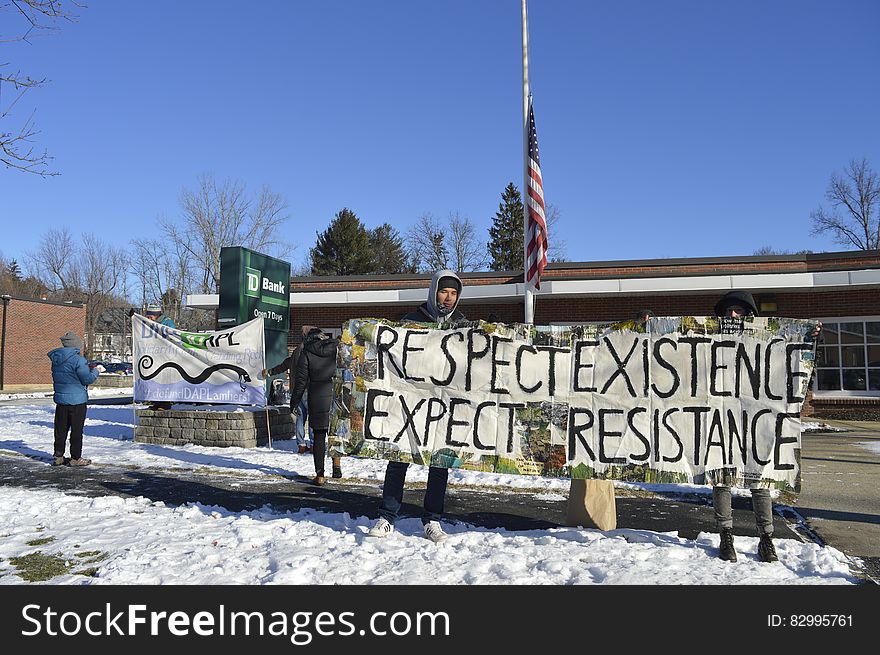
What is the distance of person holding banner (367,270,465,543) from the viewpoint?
485 centimetres

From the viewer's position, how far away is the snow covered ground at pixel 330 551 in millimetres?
3953

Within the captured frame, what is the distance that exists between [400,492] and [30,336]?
40.4 metres

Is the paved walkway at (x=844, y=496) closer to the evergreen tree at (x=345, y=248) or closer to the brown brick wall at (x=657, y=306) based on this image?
the brown brick wall at (x=657, y=306)

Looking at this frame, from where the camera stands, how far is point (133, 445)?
1062 cm

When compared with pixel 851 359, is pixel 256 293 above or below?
above

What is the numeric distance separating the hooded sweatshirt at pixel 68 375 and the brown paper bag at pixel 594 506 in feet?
21.2

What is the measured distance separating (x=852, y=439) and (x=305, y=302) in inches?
592

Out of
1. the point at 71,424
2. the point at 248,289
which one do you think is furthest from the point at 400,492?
the point at 248,289

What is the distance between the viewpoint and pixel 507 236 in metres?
59.5

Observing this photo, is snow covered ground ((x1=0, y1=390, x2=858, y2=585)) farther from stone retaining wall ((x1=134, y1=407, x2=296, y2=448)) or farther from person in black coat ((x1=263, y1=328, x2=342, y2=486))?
stone retaining wall ((x1=134, y1=407, x2=296, y2=448))

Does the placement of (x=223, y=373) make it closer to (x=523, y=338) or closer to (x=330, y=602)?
(x=523, y=338)

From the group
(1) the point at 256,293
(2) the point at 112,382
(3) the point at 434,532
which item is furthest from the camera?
(2) the point at 112,382

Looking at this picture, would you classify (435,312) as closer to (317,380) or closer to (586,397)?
(586,397)

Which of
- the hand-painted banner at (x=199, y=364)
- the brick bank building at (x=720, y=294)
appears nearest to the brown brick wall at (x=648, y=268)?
the brick bank building at (x=720, y=294)
